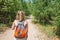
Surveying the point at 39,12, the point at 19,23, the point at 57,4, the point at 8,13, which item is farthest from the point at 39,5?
the point at 19,23

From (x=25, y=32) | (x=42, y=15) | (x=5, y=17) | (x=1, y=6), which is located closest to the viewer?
(x=25, y=32)

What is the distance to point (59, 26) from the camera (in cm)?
1487

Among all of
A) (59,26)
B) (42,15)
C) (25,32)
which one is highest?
(25,32)

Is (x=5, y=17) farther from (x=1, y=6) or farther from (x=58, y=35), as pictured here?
(x=58, y=35)

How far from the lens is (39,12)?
1154 inches

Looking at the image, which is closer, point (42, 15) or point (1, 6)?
point (1, 6)

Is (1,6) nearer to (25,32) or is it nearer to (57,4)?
(57,4)

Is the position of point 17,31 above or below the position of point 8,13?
above

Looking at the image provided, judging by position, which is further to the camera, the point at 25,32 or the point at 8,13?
the point at 8,13

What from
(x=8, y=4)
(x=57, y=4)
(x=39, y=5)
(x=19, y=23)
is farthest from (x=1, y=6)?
(x=19, y=23)

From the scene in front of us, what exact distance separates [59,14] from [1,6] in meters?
11.2

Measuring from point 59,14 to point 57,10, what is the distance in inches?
21.1

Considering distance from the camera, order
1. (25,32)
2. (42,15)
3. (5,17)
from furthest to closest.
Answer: (42,15) < (5,17) < (25,32)

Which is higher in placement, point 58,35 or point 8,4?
point 8,4
